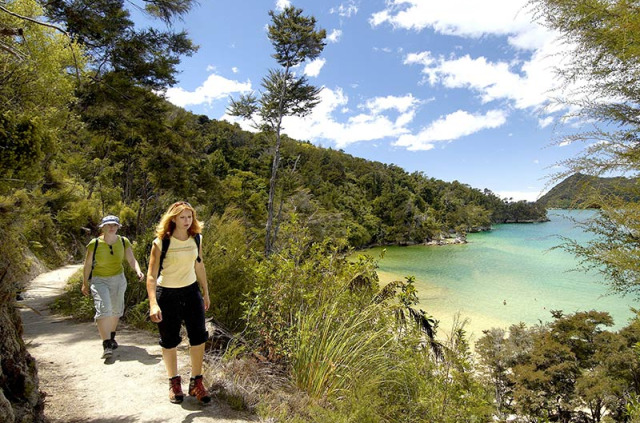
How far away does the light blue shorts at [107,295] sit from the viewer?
343 centimetres

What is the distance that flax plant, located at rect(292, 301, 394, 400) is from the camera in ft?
8.54

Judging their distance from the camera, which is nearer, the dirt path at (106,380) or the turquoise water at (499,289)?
the dirt path at (106,380)

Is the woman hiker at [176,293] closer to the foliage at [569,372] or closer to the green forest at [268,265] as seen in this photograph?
the green forest at [268,265]

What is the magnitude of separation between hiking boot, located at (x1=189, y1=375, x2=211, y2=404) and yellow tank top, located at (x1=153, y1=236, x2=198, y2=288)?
0.76 metres

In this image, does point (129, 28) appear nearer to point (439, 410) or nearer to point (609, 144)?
point (439, 410)

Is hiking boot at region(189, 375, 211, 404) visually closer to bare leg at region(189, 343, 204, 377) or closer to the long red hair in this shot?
bare leg at region(189, 343, 204, 377)

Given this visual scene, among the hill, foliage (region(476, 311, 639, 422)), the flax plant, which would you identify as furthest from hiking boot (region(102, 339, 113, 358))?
foliage (region(476, 311, 639, 422))

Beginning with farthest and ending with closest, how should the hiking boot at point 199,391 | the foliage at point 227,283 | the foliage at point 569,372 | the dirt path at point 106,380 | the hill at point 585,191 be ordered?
the foliage at point 569,372, the hill at point 585,191, the foliage at point 227,283, the hiking boot at point 199,391, the dirt path at point 106,380

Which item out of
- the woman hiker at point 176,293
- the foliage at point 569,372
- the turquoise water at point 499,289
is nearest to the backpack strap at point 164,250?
the woman hiker at point 176,293

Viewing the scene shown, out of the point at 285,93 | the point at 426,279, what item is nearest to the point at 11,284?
the point at 285,93

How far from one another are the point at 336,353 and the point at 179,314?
1.32 metres

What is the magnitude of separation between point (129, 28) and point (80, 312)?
723cm

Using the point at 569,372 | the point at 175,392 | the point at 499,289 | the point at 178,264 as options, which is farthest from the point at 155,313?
the point at 499,289

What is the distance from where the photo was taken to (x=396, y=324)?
119 inches
